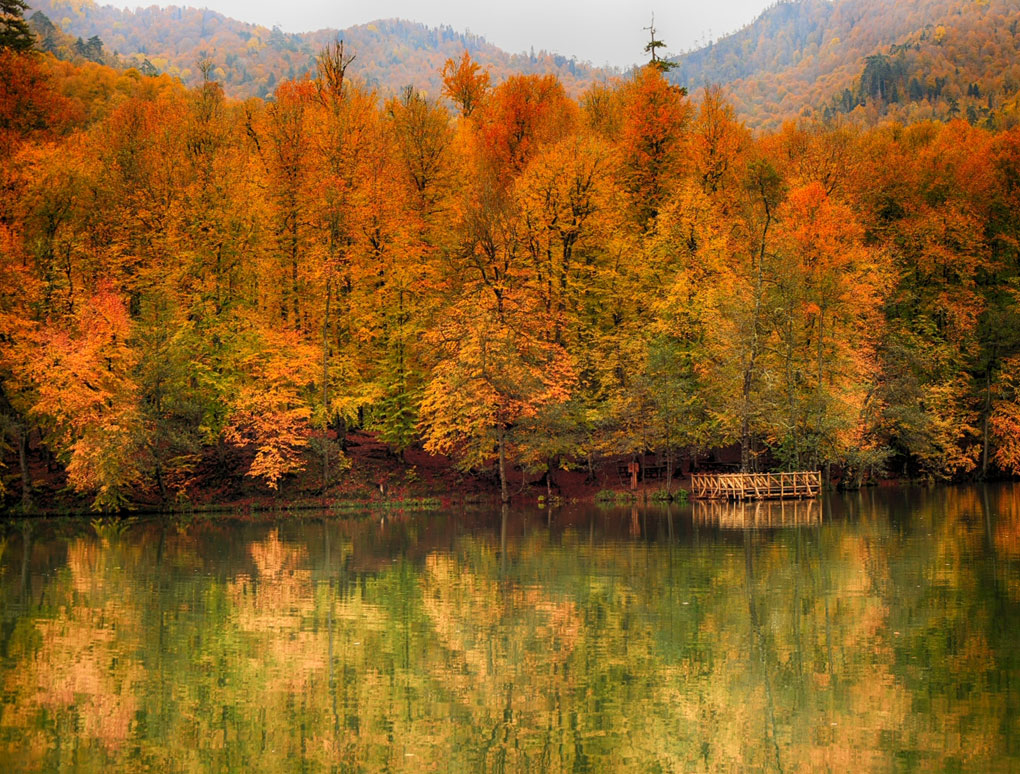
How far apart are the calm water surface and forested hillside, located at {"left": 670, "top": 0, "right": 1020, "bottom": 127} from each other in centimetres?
8241

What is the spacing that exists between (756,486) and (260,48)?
13716 cm

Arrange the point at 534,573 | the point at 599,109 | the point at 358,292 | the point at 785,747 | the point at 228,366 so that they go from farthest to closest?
1. the point at 599,109
2. the point at 358,292
3. the point at 228,366
4. the point at 534,573
5. the point at 785,747

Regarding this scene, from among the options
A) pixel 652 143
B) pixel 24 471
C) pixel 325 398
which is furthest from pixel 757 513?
pixel 24 471

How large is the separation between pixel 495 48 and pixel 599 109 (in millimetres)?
130630

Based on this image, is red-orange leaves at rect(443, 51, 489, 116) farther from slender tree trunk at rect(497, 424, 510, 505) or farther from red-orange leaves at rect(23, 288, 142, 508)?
red-orange leaves at rect(23, 288, 142, 508)

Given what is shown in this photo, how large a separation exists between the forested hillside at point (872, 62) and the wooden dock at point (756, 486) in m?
58.7

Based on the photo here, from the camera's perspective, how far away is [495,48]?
187500mm

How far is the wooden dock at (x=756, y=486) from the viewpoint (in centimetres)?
4572

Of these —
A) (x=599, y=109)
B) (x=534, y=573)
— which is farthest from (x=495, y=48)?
(x=534, y=573)

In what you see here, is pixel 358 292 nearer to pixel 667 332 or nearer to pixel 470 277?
pixel 470 277

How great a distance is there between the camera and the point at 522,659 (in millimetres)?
14969

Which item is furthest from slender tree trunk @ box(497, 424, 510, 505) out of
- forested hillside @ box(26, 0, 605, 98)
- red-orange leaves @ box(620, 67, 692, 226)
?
forested hillside @ box(26, 0, 605, 98)

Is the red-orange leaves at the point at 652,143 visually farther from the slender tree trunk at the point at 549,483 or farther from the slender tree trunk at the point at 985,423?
the slender tree trunk at the point at 985,423

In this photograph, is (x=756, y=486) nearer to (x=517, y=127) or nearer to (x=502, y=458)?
(x=502, y=458)
